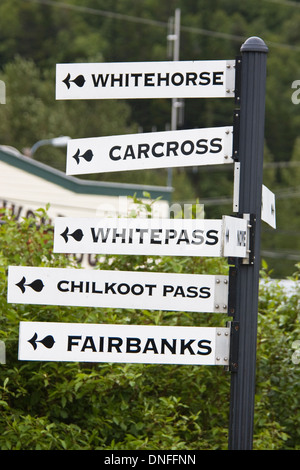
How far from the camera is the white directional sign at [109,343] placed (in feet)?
11.7

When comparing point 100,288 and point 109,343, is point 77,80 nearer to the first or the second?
point 100,288

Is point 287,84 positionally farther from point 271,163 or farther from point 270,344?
point 270,344

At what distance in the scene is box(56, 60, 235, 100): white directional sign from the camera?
3607 mm

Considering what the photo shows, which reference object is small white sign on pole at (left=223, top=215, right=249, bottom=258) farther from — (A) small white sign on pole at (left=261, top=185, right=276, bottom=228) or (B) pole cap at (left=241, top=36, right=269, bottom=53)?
(B) pole cap at (left=241, top=36, right=269, bottom=53)

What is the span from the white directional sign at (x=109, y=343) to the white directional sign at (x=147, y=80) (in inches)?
42.1

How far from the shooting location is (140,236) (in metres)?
3.67

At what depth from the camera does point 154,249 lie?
3664 millimetres

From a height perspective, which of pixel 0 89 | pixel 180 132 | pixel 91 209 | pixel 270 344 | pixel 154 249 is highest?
pixel 91 209

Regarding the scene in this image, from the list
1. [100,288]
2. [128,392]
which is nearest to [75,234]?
[100,288]

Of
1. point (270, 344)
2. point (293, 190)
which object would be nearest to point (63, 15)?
point (293, 190)

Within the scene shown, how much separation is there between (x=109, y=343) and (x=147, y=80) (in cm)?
122

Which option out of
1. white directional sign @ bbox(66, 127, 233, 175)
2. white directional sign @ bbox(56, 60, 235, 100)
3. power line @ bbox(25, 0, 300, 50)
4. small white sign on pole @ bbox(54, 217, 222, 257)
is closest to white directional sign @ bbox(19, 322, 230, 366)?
small white sign on pole @ bbox(54, 217, 222, 257)

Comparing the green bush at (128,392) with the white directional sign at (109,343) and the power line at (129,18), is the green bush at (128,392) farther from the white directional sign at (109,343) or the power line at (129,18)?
the power line at (129,18)

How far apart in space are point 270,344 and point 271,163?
152 ft
